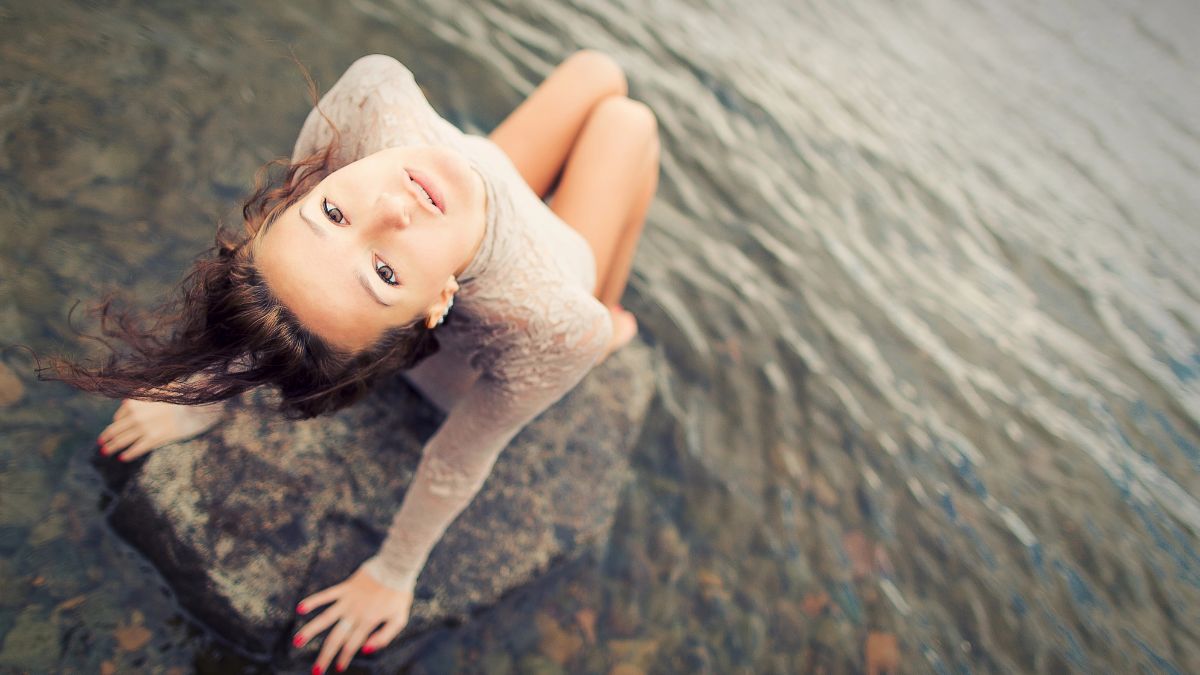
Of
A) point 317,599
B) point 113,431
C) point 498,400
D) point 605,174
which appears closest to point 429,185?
point 498,400

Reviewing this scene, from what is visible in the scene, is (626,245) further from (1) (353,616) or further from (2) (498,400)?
(1) (353,616)

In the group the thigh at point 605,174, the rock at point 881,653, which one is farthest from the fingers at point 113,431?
the rock at point 881,653

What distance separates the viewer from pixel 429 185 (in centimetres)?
235

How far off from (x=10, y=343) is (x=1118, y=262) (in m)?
9.40

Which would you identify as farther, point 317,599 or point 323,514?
point 323,514

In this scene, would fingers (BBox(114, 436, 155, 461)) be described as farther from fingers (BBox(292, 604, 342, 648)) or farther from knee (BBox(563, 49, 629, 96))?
knee (BBox(563, 49, 629, 96))

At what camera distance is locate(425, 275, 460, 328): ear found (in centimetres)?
251

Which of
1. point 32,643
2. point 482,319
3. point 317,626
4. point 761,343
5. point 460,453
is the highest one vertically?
point 482,319

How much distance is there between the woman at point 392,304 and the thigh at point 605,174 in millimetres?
11

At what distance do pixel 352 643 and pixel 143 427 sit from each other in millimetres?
1306

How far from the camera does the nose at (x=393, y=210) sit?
2201 mm

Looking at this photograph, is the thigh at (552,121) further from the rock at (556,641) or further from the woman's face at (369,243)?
the rock at (556,641)

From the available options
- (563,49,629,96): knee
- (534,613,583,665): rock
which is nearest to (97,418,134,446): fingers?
(534,613,583,665): rock

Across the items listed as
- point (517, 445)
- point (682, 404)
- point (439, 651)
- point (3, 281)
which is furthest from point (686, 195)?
point (3, 281)
